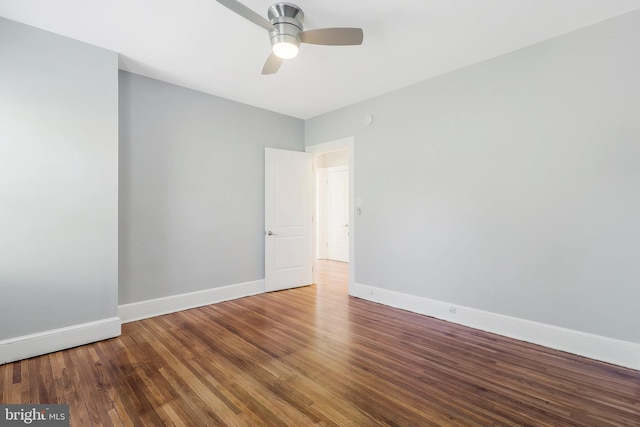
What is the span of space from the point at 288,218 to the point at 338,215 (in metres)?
3.06

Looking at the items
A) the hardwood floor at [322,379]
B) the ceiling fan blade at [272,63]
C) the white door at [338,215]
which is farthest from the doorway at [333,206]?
the ceiling fan blade at [272,63]

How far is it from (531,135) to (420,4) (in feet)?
5.40

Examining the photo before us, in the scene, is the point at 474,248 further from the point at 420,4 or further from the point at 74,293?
the point at 74,293

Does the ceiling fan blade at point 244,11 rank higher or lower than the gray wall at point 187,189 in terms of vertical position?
higher

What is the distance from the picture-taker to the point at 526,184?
2854 mm

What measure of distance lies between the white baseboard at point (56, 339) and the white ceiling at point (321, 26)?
2727 mm

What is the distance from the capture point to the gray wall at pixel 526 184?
2414 mm

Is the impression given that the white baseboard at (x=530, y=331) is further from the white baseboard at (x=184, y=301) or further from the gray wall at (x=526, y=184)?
the white baseboard at (x=184, y=301)

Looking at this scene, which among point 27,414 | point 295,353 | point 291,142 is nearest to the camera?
point 27,414

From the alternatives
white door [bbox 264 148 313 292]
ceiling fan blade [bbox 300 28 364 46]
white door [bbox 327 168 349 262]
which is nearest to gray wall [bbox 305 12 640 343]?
white door [bbox 264 148 313 292]

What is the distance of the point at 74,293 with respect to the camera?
9.02ft

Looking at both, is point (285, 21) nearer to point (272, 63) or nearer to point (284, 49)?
point (284, 49)

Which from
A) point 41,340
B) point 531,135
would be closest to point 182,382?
point 41,340

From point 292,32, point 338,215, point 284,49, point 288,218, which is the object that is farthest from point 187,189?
point 338,215
